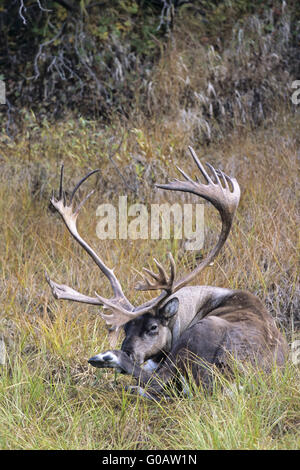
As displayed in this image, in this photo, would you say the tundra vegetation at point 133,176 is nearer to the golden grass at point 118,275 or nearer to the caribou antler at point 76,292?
the golden grass at point 118,275

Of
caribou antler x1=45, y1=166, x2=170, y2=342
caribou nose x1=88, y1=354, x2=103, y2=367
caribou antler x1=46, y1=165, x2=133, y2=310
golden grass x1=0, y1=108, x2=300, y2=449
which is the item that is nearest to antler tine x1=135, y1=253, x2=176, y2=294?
caribou antler x1=45, y1=166, x2=170, y2=342

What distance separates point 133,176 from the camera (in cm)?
738

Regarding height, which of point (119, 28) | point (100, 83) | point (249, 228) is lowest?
point (249, 228)

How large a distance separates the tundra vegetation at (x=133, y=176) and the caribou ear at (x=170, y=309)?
0.51 metres

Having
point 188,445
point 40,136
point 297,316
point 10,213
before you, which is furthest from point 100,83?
point 188,445

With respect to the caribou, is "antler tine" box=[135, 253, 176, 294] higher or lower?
higher

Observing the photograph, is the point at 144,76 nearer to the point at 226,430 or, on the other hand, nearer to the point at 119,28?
the point at 119,28

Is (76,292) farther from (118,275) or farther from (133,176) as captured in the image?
(133,176)

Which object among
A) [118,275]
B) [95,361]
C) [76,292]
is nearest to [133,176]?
[118,275]

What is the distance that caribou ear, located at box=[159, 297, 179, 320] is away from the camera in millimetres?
4867

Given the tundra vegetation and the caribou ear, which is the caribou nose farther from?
the caribou ear

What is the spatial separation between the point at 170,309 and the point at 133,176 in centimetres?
271

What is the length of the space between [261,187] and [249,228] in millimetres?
598

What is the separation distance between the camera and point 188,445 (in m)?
3.85
